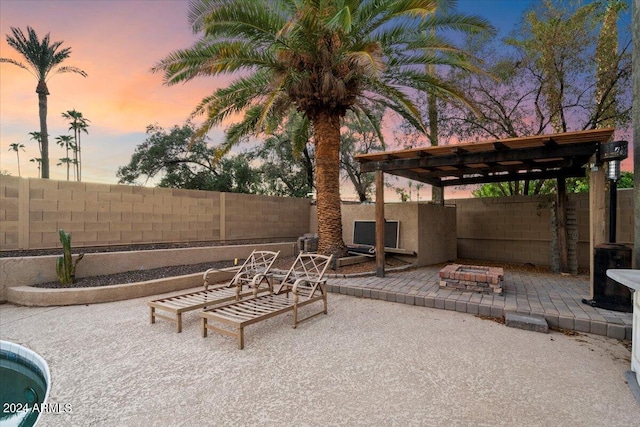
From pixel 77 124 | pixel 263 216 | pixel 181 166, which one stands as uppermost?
pixel 77 124

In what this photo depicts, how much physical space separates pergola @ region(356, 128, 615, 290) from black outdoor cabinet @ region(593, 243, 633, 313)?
30cm

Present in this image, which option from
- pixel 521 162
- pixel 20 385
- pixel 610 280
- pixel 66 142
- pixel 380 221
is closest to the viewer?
pixel 20 385

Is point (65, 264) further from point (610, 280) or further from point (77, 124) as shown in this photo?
point (77, 124)

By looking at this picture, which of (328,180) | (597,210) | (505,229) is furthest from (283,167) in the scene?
(597,210)

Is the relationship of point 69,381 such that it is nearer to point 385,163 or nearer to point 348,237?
point 385,163

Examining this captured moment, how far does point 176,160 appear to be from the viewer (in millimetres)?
14305

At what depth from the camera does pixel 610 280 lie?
188 inches

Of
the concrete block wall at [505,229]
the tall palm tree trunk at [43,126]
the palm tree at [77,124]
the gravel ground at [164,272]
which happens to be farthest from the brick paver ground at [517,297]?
the palm tree at [77,124]

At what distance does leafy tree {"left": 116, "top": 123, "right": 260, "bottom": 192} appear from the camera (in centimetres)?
1401

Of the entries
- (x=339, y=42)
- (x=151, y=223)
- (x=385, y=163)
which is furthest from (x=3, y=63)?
(x=385, y=163)

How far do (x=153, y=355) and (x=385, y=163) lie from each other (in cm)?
563

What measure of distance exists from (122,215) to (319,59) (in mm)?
5995

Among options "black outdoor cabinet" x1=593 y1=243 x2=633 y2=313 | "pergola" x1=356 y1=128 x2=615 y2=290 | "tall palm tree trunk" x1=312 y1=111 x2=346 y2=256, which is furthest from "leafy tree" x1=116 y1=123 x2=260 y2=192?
"black outdoor cabinet" x1=593 y1=243 x2=633 y2=313

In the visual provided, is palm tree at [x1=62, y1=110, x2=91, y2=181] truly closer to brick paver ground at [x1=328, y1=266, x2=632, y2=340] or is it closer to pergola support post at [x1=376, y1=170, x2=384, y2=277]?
pergola support post at [x1=376, y1=170, x2=384, y2=277]
